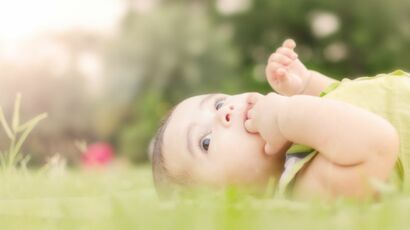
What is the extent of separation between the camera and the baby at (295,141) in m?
1.91

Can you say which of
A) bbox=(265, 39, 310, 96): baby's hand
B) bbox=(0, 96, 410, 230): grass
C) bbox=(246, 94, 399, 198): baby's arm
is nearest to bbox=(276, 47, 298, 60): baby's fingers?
bbox=(265, 39, 310, 96): baby's hand

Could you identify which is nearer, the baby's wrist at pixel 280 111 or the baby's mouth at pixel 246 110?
the baby's wrist at pixel 280 111

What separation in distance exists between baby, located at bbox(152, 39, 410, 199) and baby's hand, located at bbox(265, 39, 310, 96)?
0.07 m

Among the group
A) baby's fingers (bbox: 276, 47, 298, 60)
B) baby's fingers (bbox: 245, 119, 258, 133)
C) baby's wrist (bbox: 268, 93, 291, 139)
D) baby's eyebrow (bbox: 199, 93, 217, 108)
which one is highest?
baby's wrist (bbox: 268, 93, 291, 139)

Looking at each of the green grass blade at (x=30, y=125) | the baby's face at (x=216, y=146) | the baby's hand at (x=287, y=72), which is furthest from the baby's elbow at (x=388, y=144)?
the green grass blade at (x=30, y=125)

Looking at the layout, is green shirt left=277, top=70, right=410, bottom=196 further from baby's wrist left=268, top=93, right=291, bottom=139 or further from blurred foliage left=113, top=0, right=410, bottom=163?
blurred foliage left=113, top=0, right=410, bottom=163

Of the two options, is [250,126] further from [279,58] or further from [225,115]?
[279,58]

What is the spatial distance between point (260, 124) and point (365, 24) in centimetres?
1272

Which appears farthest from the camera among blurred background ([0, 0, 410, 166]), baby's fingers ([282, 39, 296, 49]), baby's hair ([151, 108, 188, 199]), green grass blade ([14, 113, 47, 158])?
blurred background ([0, 0, 410, 166])

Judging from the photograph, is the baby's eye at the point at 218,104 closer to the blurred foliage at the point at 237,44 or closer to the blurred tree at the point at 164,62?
the blurred foliage at the point at 237,44

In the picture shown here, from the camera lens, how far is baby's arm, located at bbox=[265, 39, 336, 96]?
263 centimetres

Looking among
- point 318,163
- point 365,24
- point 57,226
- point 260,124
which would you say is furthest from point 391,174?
point 365,24

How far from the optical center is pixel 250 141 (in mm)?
2186

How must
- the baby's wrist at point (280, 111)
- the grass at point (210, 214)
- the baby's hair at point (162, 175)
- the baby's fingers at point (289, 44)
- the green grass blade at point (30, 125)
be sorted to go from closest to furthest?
1. the grass at point (210, 214)
2. the baby's wrist at point (280, 111)
3. the baby's hair at point (162, 175)
4. the green grass blade at point (30, 125)
5. the baby's fingers at point (289, 44)
